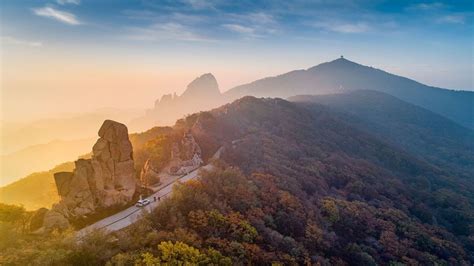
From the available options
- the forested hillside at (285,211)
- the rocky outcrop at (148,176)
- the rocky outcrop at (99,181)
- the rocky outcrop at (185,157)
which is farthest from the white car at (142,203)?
the rocky outcrop at (185,157)

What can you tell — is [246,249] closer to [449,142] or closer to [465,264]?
[465,264]

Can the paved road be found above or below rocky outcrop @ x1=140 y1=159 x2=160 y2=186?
below

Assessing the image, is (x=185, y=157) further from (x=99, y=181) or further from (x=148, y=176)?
(x=99, y=181)

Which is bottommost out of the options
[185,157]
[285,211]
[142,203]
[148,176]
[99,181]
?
[285,211]

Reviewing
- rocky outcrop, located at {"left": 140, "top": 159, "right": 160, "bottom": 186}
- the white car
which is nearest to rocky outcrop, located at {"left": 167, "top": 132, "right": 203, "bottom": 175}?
rocky outcrop, located at {"left": 140, "top": 159, "right": 160, "bottom": 186}

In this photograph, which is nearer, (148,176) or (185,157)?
(148,176)

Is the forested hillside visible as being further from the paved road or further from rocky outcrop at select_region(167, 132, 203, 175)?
rocky outcrop at select_region(167, 132, 203, 175)

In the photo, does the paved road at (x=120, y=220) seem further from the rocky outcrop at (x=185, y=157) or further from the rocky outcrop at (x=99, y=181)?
the rocky outcrop at (x=185, y=157)

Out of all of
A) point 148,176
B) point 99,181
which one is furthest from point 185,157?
point 99,181
